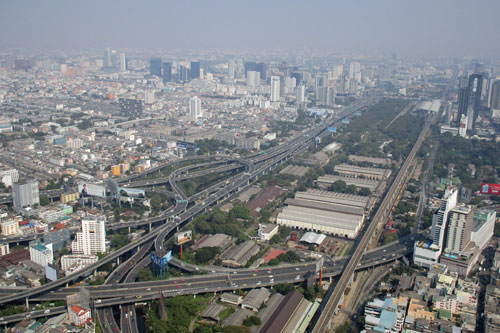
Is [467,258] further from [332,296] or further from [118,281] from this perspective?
[118,281]

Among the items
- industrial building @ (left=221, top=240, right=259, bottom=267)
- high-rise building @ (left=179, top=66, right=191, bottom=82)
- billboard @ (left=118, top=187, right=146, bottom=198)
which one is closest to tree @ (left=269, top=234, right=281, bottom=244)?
industrial building @ (left=221, top=240, right=259, bottom=267)

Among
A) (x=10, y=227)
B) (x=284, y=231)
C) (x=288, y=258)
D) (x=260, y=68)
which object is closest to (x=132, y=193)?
(x=10, y=227)

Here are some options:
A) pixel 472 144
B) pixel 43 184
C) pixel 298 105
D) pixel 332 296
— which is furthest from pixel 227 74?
pixel 332 296

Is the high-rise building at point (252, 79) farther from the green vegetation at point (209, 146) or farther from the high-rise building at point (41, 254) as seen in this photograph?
the high-rise building at point (41, 254)

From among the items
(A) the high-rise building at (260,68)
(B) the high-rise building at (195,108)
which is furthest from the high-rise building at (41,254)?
(A) the high-rise building at (260,68)

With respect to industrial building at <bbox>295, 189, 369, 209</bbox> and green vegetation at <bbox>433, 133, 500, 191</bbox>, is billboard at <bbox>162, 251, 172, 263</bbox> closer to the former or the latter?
industrial building at <bbox>295, 189, 369, 209</bbox>

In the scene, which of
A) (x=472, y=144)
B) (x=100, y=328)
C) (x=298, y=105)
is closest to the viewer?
(x=100, y=328)
